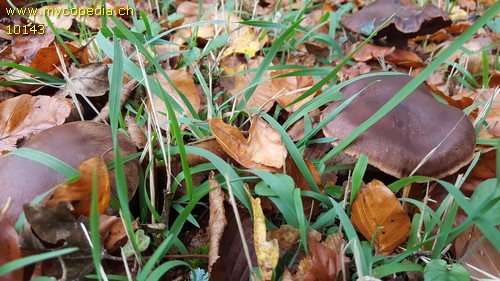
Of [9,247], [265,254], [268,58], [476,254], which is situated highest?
[268,58]

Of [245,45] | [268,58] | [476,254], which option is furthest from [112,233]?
[245,45]

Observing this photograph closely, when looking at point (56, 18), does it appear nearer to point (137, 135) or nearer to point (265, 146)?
point (137, 135)

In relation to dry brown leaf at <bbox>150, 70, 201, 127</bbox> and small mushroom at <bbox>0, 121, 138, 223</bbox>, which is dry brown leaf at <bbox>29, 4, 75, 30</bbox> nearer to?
dry brown leaf at <bbox>150, 70, 201, 127</bbox>

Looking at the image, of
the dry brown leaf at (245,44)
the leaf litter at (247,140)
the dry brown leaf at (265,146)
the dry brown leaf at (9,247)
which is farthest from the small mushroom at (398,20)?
the dry brown leaf at (9,247)

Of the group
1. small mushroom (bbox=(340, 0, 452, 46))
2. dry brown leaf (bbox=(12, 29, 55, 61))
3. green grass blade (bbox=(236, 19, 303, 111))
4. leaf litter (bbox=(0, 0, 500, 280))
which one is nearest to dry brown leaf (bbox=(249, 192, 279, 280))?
leaf litter (bbox=(0, 0, 500, 280))

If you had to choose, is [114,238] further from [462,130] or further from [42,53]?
[462,130]
